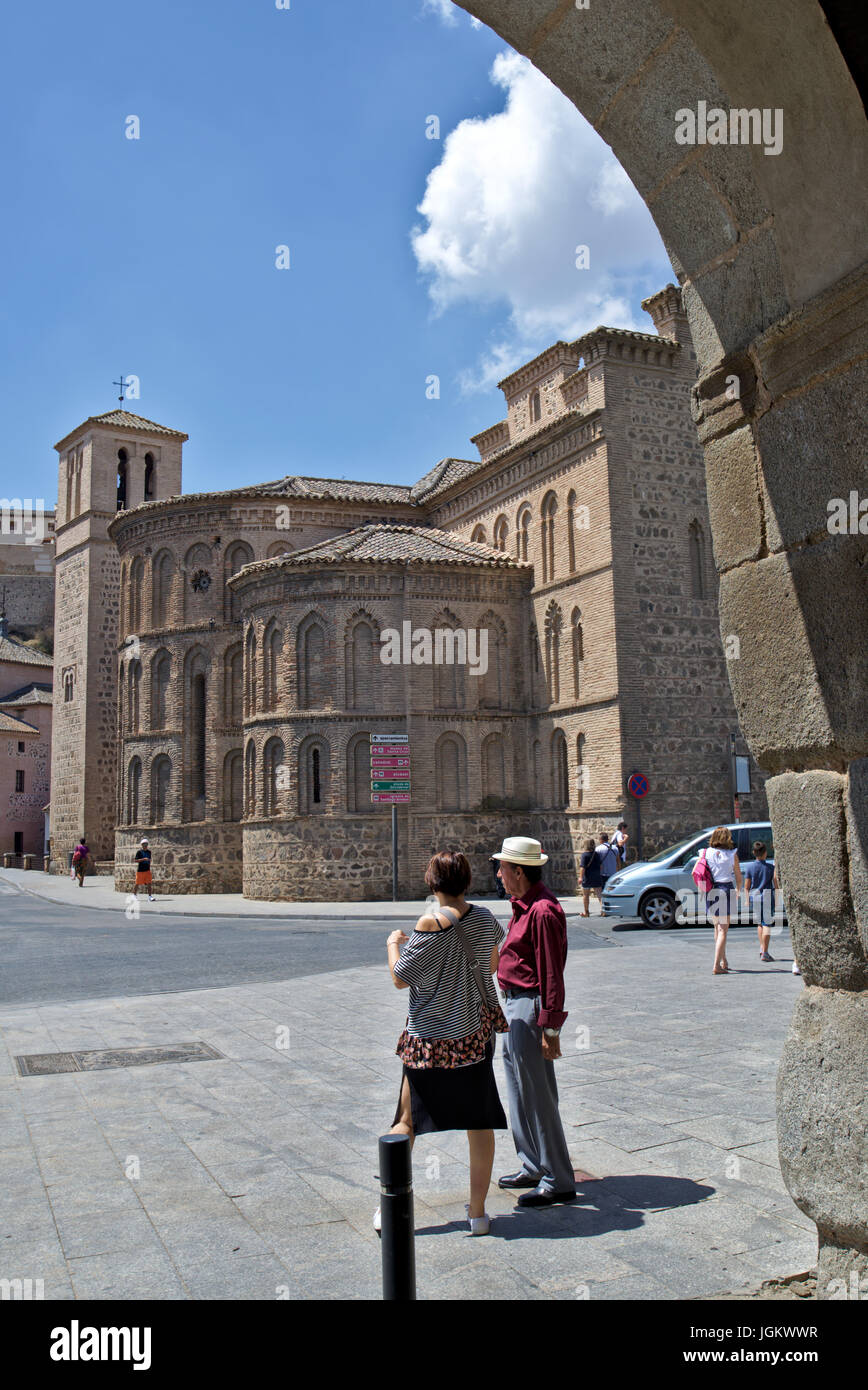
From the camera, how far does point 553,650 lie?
2822cm

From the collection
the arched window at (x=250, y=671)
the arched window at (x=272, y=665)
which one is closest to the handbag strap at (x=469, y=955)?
the arched window at (x=272, y=665)

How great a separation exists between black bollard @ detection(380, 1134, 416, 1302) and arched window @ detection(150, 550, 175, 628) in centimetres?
3298

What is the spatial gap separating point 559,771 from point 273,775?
7.76 m

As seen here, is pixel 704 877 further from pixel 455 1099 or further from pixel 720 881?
pixel 455 1099

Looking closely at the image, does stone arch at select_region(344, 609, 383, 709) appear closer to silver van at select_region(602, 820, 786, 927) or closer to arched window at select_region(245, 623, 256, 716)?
arched window at select_region(245, 623, 256, 716)

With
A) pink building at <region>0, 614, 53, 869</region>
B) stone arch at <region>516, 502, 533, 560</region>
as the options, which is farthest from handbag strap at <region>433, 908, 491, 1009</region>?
pink building at <region>0, 614, 53, 869</region>

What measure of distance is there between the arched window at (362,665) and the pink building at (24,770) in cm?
4286

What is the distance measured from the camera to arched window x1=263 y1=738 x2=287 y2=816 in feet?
94.5

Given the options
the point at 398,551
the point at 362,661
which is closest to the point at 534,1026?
the point at 362,661

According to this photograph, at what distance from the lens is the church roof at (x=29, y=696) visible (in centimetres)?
6850

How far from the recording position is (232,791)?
33.4 meters

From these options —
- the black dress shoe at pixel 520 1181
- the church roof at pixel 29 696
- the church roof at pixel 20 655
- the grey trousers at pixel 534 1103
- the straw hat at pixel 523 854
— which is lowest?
the black dress shoe at pixel 520 1181

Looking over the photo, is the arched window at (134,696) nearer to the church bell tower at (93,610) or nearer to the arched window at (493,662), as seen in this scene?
the church bell tower at (93,610)
